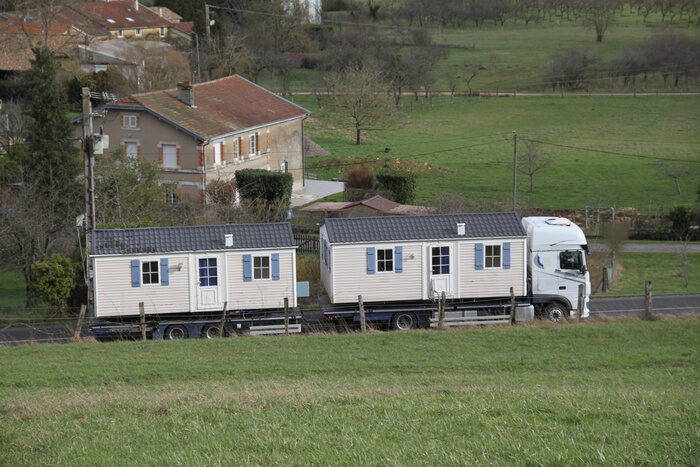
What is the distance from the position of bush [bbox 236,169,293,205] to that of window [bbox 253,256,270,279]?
57.7 ft

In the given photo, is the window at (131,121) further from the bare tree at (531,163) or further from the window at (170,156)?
the bare tree at (531,163)

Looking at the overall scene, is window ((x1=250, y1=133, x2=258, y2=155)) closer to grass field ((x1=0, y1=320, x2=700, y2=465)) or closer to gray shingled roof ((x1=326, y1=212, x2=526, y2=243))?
gray shingled roof ((x1=326, y1=212, x2=526, y2=243))

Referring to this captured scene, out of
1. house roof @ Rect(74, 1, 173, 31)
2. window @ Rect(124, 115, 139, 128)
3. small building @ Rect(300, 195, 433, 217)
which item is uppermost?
house roof @ Rect(74, 1, 173, 31)

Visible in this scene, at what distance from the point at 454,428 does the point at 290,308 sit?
12.9 metres

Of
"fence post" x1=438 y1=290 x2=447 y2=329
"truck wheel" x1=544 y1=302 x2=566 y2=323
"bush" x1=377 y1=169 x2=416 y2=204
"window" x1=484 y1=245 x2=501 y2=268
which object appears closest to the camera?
"fence post" x1=438 y1=290 x2=447 y2=329

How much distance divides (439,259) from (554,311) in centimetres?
390

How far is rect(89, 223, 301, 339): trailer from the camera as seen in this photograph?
22312 mm

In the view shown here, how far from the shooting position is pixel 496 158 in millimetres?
60062

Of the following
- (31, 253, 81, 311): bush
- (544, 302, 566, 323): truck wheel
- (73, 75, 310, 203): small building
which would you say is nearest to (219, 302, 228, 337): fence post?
(31, 253, 81, 311): bush

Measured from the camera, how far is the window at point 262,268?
23031mm

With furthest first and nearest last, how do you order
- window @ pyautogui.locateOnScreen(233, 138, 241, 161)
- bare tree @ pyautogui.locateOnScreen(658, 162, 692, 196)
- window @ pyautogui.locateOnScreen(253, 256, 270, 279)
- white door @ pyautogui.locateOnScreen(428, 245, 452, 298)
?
1. bare tree @ pyautogui.locateOnScreen(658, 162, 692, 196)
2. window @ pyautogui.locateOnScreen(233, 138, 241, 161)
3. white door @ pyautogui.locateOnScreen(428, 245, 452, 298)
4. window @ pyautogui.locateOnScreen(253, 256, 270, 279)

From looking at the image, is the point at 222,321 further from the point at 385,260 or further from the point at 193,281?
the point at 385,260

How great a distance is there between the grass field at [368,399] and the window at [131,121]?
2352 centimetres

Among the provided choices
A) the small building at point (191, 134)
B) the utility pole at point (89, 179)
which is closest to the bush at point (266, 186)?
the small building at point (191, 134)
